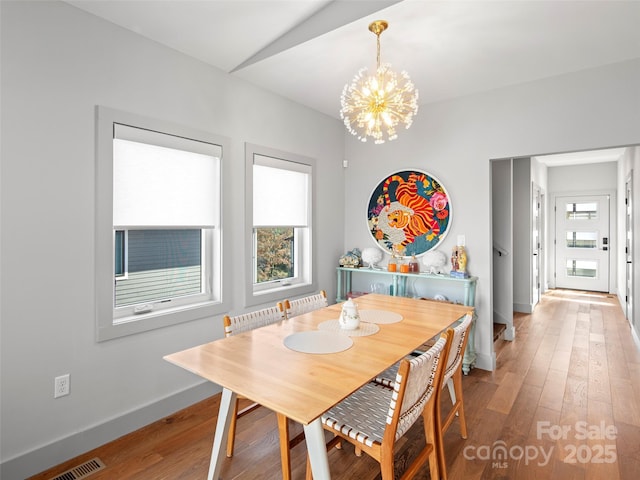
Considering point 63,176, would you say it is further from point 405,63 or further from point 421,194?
point 421,194

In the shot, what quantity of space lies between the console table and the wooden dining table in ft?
3.42

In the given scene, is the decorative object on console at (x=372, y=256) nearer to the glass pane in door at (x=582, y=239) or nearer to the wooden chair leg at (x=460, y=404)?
the wooden chair leg at (x=460, y=404)

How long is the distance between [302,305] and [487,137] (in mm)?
2275

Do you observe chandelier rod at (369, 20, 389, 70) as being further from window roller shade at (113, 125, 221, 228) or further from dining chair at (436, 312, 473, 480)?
dining chair at (436, 312, 473, 480)

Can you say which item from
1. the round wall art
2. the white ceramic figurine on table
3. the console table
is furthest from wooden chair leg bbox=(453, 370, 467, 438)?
the round wall art

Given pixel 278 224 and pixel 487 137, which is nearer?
pixel 487 137

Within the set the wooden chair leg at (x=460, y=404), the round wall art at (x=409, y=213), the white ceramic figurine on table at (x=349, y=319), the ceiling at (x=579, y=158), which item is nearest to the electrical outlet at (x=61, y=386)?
the white ceramic figurine on table at (x=349, y=319)

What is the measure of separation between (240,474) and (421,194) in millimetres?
2819

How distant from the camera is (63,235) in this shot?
6.56ft

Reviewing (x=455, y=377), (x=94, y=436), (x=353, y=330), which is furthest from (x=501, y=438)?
(x=94, y=436)

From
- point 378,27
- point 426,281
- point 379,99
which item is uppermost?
point 378,27

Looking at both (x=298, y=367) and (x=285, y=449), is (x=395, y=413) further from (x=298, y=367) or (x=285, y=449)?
(x=285, y=449)

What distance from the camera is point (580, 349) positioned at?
3.78 metres

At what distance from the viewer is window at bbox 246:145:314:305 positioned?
3.14 m
